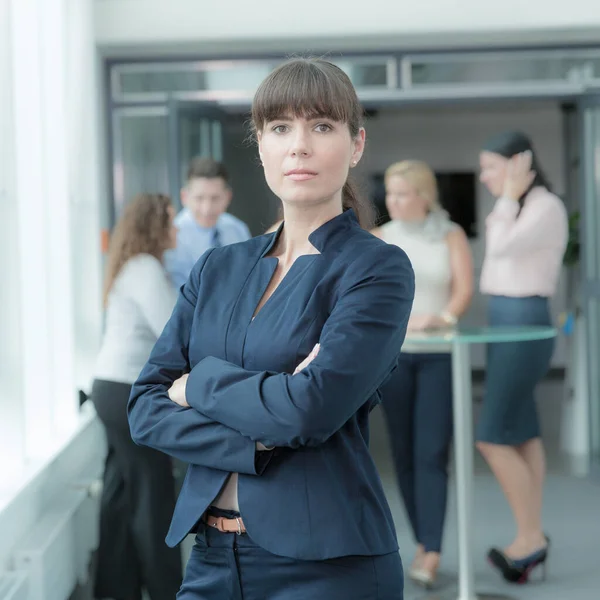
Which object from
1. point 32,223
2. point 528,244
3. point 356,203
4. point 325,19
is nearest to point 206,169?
point 32,223

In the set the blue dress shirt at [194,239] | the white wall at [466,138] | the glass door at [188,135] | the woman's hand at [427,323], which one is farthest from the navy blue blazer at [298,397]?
the white wall at [466,138]

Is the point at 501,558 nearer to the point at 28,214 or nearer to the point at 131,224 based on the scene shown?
the point at 131,224

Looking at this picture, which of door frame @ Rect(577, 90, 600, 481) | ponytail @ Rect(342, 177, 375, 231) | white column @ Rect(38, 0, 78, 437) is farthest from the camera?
door frame @ Rect(577, 90, 600, 481)

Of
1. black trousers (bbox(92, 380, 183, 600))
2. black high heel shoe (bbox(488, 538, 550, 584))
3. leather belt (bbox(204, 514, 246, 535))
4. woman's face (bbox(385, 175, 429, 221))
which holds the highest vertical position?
woman's face (bbox(385, 175, 429, 221))

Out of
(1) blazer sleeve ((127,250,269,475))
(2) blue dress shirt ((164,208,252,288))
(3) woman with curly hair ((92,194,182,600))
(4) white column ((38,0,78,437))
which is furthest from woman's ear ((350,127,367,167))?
(2) blue dress shirt ((164,208,252,288))

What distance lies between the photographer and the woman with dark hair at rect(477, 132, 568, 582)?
3877 millimetres

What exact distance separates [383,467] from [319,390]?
486cm

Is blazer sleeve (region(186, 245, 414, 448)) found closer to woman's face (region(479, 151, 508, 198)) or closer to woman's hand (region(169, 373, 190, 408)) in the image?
woman's hand (region(169, 373, 190, 408))

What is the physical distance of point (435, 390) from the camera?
383cm

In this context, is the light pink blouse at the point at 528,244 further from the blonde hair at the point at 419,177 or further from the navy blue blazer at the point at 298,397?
the navy blue blazer at the point at 298,397

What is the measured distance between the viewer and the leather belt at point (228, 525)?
1488 millimetres

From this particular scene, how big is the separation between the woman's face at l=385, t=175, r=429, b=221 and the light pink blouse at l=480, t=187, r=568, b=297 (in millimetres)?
312

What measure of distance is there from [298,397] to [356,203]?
17.0 inches

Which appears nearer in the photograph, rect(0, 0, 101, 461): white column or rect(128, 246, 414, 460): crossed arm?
rect(128, 246, 414, 460): crossed arm
